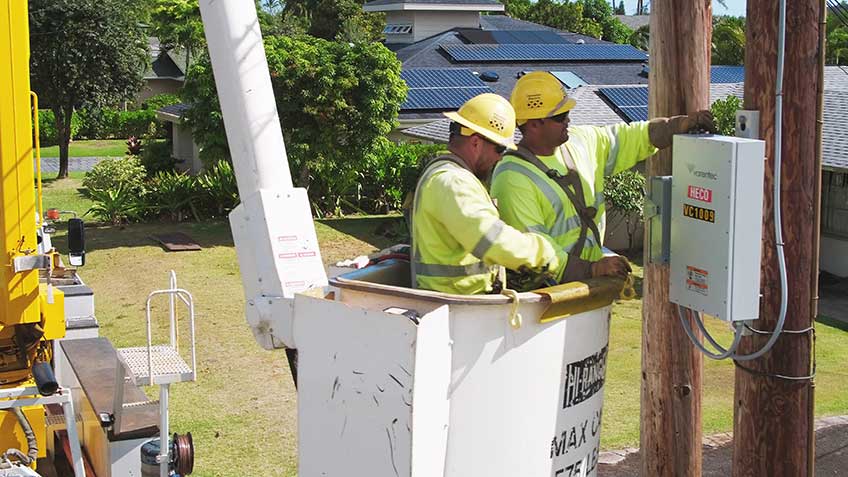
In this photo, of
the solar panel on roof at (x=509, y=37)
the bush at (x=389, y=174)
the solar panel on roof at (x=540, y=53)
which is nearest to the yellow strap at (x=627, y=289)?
the bush at (x=389, y=174)

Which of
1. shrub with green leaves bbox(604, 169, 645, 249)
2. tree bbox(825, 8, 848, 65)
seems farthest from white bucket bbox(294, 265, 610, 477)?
tree bbox(825, 8, 848, 65)

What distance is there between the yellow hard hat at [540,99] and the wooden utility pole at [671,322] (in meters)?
0.90

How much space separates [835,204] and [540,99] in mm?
14617

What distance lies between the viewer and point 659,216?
512 centimetres

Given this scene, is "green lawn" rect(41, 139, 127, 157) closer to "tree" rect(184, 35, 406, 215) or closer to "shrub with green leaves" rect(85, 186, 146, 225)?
"shrub with green leaves" rect(85, 186, 146, 225)

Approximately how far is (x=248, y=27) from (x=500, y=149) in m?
1.45

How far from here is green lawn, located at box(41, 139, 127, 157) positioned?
39450mm

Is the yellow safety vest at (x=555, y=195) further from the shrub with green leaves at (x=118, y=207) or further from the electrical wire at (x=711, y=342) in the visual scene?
the shrub with green leaves at (x=118, y=207)

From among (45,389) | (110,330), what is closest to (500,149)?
(45,389)

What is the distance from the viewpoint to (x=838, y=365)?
12680mm

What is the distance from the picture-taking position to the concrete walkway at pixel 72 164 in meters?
33.9

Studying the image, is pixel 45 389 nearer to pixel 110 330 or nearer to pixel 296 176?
pixel 110 330

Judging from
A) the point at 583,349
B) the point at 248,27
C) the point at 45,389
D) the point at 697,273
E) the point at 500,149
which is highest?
Result: the point at 248,27

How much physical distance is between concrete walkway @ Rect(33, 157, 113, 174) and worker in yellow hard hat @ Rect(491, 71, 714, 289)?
3013 centimetres
